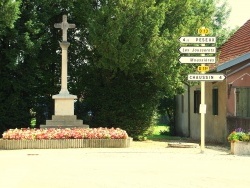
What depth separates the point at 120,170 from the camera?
11688 mm

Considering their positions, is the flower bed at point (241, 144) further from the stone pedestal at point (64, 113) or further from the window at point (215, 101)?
Answer: the window at point (215, 101)

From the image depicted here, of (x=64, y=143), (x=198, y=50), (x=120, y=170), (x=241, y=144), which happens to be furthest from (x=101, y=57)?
(x=120, y=170)

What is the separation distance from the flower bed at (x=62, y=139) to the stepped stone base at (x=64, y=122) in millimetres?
2943

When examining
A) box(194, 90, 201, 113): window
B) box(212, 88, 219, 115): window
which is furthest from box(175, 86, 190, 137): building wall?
box(212, 88, 219, 115): window

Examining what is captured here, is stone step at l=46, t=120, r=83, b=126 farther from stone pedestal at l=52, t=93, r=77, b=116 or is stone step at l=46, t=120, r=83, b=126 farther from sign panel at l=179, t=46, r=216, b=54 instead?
sign panel at l=179, t=46, r=216, b=54

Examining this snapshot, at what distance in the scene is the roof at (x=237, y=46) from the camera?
79.6 feet

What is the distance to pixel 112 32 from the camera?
75.0ft

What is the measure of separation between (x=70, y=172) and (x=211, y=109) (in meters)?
16.2

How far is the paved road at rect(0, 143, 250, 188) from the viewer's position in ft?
31.8

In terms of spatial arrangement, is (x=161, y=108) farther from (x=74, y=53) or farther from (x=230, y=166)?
(x=230, y=166)

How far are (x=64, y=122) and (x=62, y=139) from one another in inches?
150

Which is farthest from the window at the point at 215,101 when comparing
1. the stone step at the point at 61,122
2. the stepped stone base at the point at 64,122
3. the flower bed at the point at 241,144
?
the flower bed at the point at 241,144

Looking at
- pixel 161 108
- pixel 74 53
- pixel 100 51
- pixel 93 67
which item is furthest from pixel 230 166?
pixel 161 108

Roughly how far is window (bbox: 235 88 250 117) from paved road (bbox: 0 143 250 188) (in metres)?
8.25
